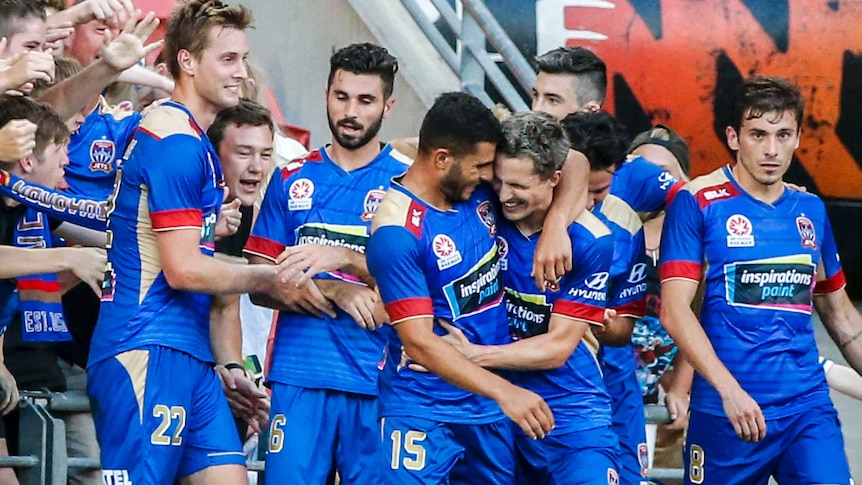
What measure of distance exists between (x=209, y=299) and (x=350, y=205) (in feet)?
2.42

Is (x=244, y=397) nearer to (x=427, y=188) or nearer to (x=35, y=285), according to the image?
(x=35, y=285)

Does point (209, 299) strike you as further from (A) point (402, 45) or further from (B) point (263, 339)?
(A) point (402, 45)

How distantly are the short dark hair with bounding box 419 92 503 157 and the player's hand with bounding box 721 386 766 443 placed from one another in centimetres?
157

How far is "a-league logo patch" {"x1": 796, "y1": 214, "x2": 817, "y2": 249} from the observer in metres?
6.88

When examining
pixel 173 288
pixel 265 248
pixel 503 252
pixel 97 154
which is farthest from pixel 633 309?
pixel 97 154

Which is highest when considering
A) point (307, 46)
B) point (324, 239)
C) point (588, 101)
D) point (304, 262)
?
point (307, 46)

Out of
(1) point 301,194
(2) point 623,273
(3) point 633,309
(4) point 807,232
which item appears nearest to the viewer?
(1) point 301,194

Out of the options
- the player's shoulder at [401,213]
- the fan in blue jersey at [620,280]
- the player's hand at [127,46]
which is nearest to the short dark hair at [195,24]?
the player's hand at [127,46]

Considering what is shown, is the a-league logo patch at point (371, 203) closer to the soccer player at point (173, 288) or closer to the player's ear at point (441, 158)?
the soccer player at point (173, 288)

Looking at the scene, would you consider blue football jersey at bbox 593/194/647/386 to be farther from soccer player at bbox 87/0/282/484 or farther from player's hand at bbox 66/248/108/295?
player's hand at bbox 66/248/108/295

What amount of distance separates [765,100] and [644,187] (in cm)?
76

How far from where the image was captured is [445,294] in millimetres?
5965

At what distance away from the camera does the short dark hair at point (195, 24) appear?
631 cm

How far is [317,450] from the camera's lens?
6.58 m
